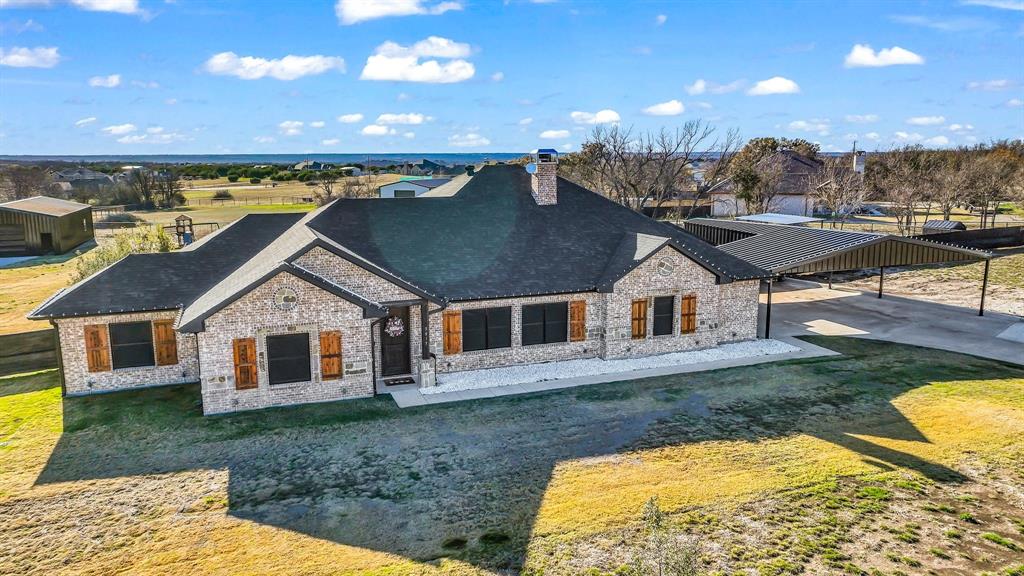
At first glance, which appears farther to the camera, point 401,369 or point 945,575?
point 401,369

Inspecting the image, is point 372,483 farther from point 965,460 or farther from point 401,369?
point 965,460

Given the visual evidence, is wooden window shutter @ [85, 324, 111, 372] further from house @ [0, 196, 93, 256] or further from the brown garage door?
the brown garage door

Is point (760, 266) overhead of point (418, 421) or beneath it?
overhead

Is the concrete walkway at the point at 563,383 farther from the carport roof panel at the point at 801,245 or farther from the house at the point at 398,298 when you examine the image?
the carport roof panel at the point at 801,245

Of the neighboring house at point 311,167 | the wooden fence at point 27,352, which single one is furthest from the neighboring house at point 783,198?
the neighboring house at point 311,167

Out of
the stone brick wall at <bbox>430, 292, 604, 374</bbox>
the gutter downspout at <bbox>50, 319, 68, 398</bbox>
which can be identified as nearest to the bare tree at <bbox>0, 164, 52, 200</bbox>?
the gutter downspout at <bbox>50, 319, 68, 398</bbox>

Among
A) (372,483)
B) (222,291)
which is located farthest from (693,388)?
(222,291)

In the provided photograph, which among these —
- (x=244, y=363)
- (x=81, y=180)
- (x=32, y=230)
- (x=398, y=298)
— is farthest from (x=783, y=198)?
(x=81, y=180)
